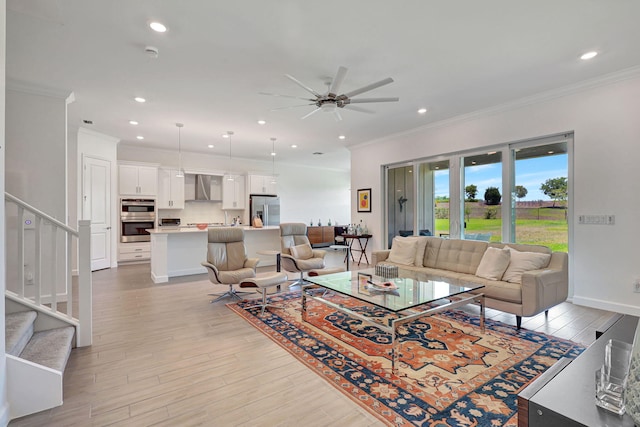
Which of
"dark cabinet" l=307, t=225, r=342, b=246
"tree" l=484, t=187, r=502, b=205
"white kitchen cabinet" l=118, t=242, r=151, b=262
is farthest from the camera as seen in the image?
"dark cabinet" l=307, t=225, r=342, b=246

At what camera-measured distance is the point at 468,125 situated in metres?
5.17

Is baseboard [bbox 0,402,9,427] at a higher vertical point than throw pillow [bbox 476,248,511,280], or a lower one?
lower

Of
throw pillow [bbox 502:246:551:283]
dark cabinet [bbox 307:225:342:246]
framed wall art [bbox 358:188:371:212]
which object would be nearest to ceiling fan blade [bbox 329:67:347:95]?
throw pillow [bbox 502:246:551:283]

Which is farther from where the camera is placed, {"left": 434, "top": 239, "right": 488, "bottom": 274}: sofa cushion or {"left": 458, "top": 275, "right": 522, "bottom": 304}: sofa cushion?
{"left": 434, "top": 239, "right": 488, "bottom": 274}: sofa cushion

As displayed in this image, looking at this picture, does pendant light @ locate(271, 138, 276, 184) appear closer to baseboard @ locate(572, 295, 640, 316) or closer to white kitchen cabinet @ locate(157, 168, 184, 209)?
white kitchen cabinet @ locate(157, 168, 184, 209)

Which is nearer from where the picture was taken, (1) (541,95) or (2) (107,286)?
(1) (541,95)

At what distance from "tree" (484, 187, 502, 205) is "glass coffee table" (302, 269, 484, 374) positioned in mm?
2145

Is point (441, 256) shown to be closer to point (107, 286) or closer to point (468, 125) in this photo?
point (468, 125)

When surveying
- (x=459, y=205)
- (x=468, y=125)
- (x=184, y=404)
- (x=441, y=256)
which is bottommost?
(x=184, y=404)

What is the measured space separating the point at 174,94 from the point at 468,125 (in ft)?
15.3

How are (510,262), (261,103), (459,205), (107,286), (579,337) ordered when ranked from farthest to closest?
(459,205) < (107,286) < (261,103) < (510,262) < (579,337)

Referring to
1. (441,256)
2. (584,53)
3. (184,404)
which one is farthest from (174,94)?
(584,53)

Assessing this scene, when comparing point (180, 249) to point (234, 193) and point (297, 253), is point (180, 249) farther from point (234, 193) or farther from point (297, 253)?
point (234, 193)

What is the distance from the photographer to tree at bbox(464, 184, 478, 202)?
17.2 ft
